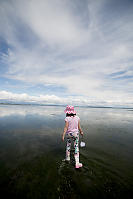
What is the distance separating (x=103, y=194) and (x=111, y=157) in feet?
11.2

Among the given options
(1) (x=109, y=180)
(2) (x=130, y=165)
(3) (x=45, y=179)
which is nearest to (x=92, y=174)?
(1) (x=109, y=180)

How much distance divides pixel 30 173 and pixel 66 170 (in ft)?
6.00

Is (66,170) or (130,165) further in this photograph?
(130,165)

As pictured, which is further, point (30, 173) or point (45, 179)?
point (30, 173)

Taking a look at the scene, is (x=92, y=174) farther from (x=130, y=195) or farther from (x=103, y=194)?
(x=130, y=195)

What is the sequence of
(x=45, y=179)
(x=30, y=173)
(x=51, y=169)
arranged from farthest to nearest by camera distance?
(x=51, y=169) < (x=30, y=173) < (x=45, y=179)

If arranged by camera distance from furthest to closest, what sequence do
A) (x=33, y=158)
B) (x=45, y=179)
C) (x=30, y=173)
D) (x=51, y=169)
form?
(x=33, y=158)
(x=51, y=169)
(x=30, y=173)
(x=45, y=179)

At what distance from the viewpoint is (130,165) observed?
6.04 meters

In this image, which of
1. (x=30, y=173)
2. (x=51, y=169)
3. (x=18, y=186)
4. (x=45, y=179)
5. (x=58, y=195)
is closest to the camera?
(x=58, y=195)

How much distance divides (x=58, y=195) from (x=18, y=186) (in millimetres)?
1755

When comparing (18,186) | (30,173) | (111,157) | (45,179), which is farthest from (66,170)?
(111,157)

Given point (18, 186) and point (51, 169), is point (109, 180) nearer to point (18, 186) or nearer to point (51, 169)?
point (51, 169)

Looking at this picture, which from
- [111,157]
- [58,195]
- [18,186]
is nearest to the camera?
[58,195]

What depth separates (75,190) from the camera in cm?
407
